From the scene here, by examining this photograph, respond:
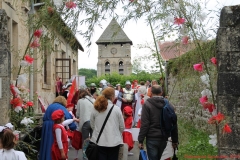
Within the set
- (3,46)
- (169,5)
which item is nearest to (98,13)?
(169,5)

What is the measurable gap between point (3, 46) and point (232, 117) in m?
3.06

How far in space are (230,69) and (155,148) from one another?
1.74 meters

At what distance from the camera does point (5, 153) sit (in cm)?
417

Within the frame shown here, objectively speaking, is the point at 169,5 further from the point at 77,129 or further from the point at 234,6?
the point at 77,129

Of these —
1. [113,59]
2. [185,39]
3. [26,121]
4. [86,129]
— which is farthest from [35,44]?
[113,59]

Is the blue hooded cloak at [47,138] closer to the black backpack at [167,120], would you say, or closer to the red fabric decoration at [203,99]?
the black backpack at [167,120]

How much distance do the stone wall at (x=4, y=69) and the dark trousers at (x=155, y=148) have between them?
2.05 metres

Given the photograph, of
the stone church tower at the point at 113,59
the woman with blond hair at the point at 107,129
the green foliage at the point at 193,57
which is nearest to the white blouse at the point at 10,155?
the woman with blond hair at the point at 107,129

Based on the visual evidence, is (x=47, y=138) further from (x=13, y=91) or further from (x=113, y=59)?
(x=113, y=59)

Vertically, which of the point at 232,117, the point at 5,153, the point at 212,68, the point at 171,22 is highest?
the point at 171,22

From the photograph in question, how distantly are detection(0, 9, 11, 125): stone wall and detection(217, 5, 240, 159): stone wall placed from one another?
2732 mm

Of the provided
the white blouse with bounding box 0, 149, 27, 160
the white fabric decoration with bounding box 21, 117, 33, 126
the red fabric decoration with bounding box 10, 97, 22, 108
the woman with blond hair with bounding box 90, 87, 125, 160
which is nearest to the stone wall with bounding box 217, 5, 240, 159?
the woman with blond hair with bounding box 90, 87, 125, 160

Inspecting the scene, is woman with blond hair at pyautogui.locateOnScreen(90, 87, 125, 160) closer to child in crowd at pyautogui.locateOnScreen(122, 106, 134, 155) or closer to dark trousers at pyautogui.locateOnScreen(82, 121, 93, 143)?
child in crowd at pyautogui.locateOnScreen(122, 106, 134, 155)

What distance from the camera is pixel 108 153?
6125 millimetres
